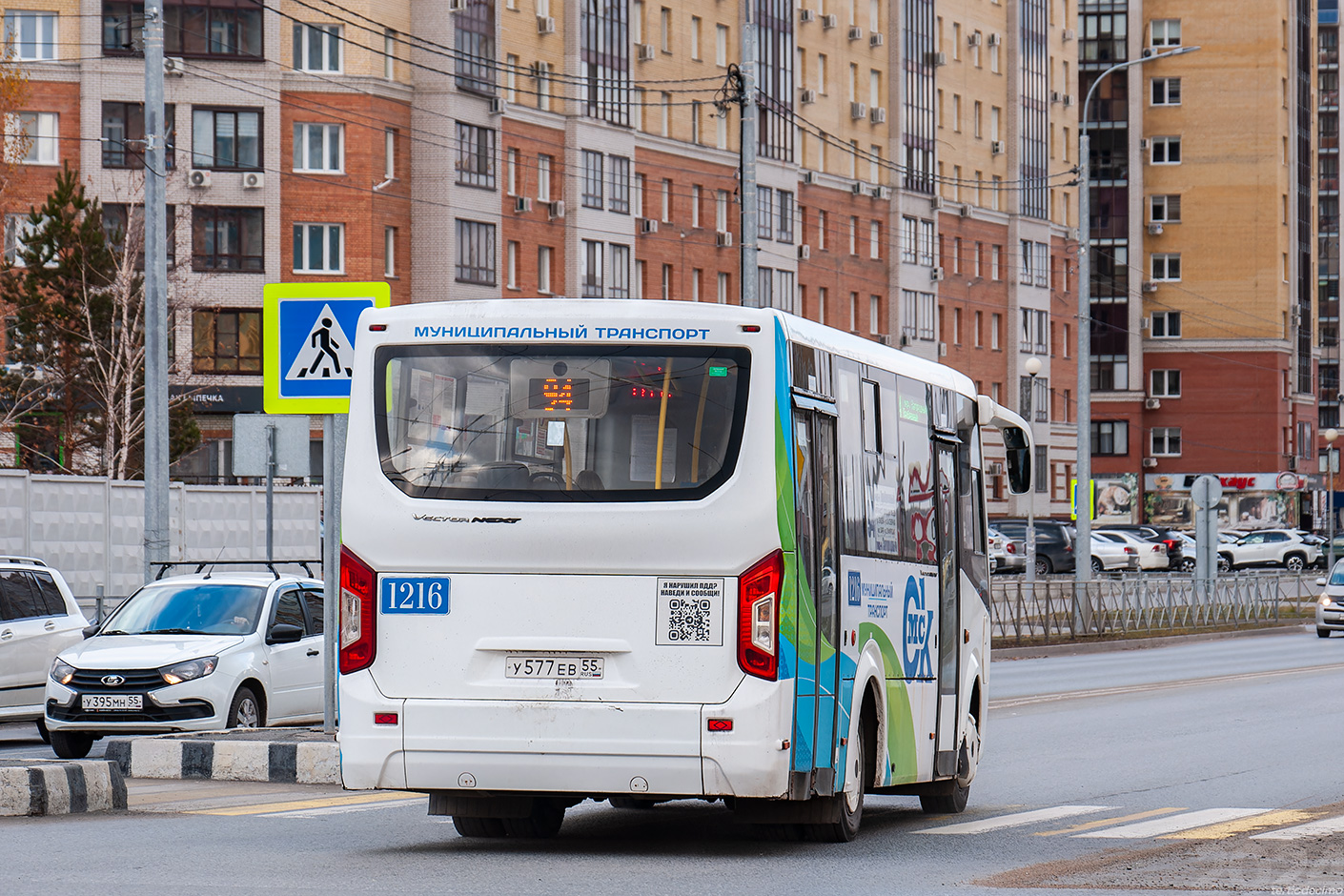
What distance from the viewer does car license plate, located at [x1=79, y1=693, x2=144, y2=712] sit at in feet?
56.1

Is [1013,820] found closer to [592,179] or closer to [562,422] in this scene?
[562,422]

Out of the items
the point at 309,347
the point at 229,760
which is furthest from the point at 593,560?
the point at 229,760

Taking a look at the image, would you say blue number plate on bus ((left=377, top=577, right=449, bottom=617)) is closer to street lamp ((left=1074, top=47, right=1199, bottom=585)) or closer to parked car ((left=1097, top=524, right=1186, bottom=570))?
street lamp ((left=1074, top=47, right=1199, bottom=585))

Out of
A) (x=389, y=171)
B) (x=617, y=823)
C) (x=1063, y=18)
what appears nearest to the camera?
(x=617, y=823)

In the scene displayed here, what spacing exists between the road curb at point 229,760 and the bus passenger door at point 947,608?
3912 mm

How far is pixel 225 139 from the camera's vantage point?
65.2 m

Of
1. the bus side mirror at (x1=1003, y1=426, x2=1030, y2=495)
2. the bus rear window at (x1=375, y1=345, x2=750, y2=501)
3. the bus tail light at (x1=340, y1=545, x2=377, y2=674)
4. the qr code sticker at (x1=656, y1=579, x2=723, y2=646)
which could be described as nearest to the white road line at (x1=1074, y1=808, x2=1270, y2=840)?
the bus side mirror at (x1=1003, y1=426, x2=1030, y2=495)

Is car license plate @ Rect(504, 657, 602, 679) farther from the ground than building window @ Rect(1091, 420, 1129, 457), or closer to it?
closer to it

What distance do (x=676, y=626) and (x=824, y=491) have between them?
1174 millimetres

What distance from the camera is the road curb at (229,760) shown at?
47.2 feet

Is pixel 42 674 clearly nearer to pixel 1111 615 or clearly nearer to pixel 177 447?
pixel 1111 615

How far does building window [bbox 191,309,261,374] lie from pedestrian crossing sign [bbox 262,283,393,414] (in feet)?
170

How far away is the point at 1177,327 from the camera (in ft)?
359

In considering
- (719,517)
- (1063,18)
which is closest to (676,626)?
(719,517)
